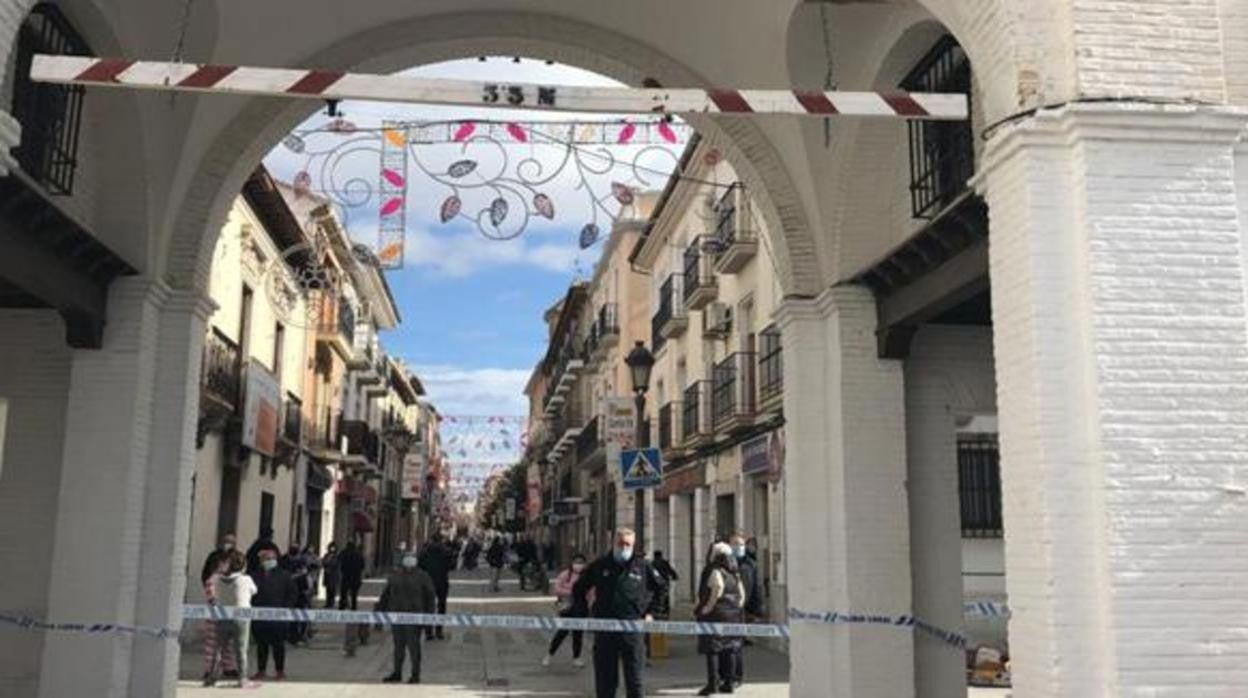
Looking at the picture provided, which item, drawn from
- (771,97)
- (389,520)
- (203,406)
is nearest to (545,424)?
(389,520)

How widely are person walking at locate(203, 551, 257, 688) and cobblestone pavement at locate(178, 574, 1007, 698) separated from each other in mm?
244

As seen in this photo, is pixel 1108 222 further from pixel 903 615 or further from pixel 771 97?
pixel 903 615

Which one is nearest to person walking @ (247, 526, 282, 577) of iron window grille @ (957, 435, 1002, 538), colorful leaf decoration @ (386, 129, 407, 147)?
colorful leaf decoration @ (386, 129, 407, 147)

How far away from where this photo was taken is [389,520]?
51.9 meters

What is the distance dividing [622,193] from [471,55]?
83.2 inches

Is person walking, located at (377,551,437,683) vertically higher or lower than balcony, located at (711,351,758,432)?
lower

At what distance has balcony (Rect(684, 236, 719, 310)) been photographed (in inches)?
874

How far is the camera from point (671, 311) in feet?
86.9

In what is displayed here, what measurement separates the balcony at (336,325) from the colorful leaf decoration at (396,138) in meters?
17.8

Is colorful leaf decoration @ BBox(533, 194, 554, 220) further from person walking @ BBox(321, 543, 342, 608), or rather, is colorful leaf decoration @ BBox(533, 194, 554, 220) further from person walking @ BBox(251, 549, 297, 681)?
person walking @ BBox(321, 543, 342, 608)

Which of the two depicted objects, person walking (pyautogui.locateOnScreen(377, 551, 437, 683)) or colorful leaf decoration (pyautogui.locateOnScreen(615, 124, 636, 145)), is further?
person walking (pyautogui.locateOnScreen(377, 551, 437, 683))

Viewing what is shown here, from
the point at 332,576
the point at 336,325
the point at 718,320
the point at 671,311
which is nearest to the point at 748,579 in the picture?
the point at 718,320

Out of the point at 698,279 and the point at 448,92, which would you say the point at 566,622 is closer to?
the point at 448,92

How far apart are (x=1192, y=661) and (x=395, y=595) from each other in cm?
1022
